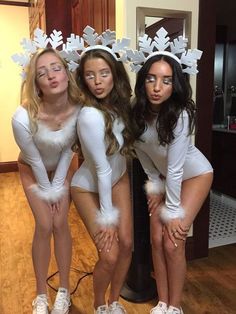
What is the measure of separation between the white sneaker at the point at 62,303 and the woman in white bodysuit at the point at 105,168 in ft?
0.75

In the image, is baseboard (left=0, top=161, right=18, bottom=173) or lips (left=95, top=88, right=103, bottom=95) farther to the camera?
baseboard (left=0, top=161, right=18, bottom=173)

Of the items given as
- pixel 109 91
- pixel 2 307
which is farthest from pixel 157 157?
pixel 2 307

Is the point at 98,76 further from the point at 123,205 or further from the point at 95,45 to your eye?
the point at 123,205

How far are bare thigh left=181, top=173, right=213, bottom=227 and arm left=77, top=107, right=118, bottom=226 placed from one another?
0.32 metres

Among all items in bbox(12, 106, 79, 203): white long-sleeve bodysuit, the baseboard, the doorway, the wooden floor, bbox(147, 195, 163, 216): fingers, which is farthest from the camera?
the baseboard

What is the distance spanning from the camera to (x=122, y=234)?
1482 millimetres

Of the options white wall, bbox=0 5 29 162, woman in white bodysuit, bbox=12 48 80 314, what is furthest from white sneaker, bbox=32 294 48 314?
white wall, bbox=0 5 29 162

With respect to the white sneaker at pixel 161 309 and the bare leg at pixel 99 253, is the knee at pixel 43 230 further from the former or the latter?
the white sneaker at pixel 161 309

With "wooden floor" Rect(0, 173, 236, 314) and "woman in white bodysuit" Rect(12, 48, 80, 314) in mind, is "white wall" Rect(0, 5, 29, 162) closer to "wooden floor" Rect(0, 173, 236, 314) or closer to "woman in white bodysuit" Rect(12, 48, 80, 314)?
"wooden floor" Rect(0, 173, 236, 314)

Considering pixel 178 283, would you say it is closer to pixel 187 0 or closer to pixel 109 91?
pixel 109 91

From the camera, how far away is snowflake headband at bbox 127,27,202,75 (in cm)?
140

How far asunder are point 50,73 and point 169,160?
64cm

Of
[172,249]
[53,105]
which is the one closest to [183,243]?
[172,249]

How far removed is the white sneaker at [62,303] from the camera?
1637mm
